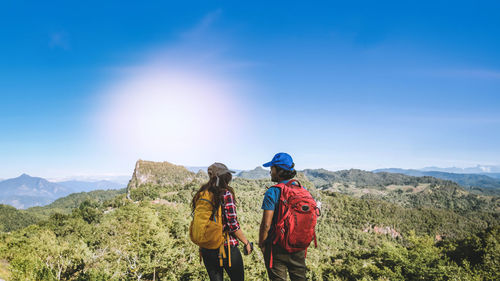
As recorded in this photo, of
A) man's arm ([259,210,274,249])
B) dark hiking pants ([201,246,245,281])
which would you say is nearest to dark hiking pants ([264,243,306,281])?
man's arm ([259,210,274,249])

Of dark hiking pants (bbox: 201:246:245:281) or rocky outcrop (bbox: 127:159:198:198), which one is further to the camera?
rocky outcrop (bbox: 127:159:198:198)

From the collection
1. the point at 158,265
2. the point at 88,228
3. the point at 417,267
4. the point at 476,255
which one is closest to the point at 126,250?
the point at 158,265

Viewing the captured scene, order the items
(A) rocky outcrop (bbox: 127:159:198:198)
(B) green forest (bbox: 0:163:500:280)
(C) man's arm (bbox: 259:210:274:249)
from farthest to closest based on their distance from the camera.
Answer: (A) rocky outcrop (bbox: 127:159:198:198) → (B) green forest (bbox: 0:163:500:280) → (C) man's arm (bbox: 259:210:274:249)

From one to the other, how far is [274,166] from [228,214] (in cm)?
106

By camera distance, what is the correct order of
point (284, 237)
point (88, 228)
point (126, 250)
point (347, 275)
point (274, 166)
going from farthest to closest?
point (88, 228), point (347, 275), point (126, 250), point (274, 166), point (284, 237)

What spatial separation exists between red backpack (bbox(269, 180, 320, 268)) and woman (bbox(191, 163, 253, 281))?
0.59 metres

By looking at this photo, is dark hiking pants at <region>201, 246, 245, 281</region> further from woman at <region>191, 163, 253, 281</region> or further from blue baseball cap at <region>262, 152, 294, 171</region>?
blue baseball cap at <region>262, 152, 294, 171</region>

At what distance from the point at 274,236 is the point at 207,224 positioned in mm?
1064

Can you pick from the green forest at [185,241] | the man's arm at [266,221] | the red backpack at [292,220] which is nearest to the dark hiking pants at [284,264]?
the red backpack at [292,220]

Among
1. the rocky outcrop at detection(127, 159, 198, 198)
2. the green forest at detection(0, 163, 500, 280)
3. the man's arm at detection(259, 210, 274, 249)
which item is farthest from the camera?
the rocky outcrop at detection(127, 159, 198, 198)

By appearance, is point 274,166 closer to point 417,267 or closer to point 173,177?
point 417,267

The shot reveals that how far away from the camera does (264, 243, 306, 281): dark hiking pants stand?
3439 millimetres

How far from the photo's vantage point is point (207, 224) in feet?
11.2

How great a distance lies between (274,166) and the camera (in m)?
3.62
